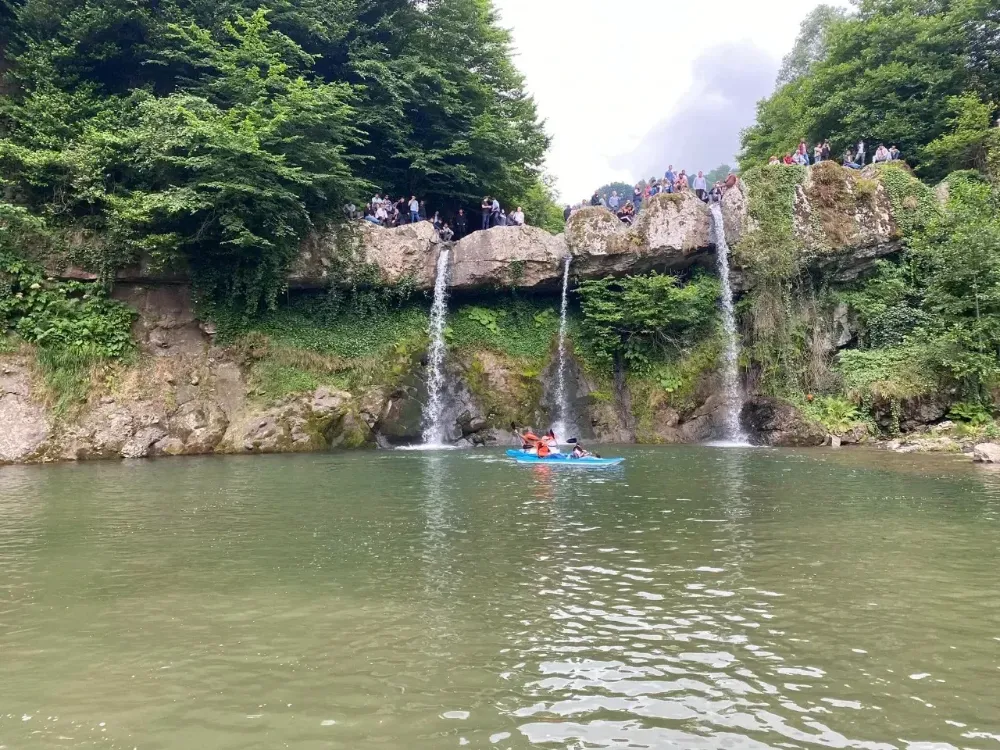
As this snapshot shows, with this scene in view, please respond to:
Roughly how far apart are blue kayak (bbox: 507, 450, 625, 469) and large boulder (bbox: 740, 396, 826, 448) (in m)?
6.78

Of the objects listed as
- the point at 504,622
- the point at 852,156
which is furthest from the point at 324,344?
the point at 852,156

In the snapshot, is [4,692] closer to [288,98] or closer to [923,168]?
[288,98]

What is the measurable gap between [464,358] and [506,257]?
365 centimetres

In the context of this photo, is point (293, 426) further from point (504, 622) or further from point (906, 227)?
point (906, 227)

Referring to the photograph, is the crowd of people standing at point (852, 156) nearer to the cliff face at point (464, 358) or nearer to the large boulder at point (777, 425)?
the cliff face at point (464, 358)

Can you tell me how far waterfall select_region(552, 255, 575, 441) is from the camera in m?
22.8

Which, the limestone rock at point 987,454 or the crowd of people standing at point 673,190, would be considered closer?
the limestone rock at point 987,454

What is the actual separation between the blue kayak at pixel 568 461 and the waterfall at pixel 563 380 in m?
5.83

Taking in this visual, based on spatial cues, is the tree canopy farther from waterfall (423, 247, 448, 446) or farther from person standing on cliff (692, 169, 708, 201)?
waterfall (423, 247, 448, 446)

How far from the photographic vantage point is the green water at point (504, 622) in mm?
3828

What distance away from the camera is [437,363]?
22.7 meters

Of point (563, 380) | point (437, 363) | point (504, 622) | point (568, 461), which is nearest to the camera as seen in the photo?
point (504, 622)

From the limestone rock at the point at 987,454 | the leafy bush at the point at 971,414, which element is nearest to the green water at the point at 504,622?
the limestone rock at the point at 987,454

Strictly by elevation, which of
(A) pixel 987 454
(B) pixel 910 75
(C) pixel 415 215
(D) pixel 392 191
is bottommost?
(A) pixel 987 454
